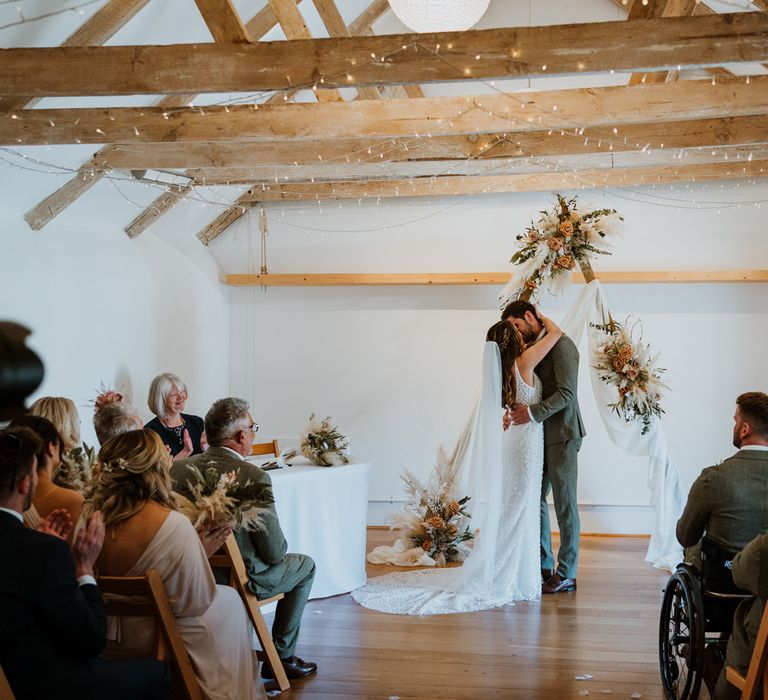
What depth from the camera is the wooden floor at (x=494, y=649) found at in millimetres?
4090

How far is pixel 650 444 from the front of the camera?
6.73 meters

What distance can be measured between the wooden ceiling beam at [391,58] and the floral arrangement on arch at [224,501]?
190 centimetres

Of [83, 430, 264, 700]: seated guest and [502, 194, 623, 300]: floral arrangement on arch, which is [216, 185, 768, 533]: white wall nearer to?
[502, 194, 623, 300]: floral arrangement on arch

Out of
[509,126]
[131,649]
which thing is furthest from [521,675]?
[509,126]

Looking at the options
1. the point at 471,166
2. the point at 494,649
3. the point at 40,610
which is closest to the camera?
the point at 40,610

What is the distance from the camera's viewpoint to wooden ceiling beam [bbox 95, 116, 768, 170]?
6.17 metres

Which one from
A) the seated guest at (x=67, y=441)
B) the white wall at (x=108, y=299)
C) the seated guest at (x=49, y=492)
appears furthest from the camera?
the white wall at (x=108, y=299)

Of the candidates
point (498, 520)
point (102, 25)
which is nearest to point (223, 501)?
point (498, 520)

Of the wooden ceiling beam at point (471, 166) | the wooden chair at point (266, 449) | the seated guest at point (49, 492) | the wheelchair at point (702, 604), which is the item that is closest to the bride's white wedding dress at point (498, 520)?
the wooden chair at point (266, 449)

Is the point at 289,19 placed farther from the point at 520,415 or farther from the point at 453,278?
the point at 453,278

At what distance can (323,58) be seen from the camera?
4375 mm

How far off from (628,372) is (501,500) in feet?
4.62

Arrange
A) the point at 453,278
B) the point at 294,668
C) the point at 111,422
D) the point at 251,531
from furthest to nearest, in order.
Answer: the point at 453,278, the point at 111,422, the point at 294,668, the point at 251,531

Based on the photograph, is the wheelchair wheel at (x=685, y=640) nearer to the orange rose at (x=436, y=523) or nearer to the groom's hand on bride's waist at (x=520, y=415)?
the groom's hand on bride's waist at (x=520, y=415)
